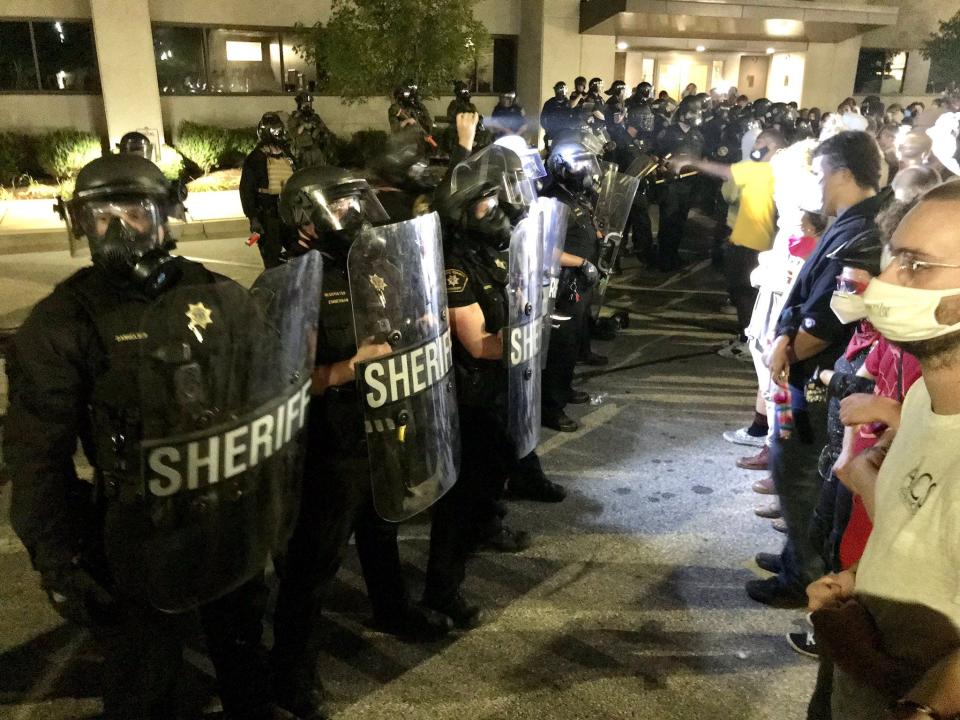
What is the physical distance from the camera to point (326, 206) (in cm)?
257

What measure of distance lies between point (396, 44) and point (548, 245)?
1181cm

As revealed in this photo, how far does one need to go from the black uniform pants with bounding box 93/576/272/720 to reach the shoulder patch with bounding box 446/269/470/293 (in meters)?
1.30

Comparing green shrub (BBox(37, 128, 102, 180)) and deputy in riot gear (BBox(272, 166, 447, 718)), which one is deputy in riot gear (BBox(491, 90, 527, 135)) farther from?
deputy in riot gear (BBox(272, 166, 447, 718))

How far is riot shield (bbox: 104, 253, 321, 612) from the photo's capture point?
1949 mm

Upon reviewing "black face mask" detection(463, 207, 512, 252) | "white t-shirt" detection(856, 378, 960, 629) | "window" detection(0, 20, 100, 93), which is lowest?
"white t-shirt" detection(856, 378, 960, 629)

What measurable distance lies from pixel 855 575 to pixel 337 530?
1647 millimetres

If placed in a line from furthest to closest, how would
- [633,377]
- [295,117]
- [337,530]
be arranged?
[295,117]
[633,377]
[337,530]

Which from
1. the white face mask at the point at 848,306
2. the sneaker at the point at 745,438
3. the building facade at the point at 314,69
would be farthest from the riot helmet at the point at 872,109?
the white face mask at the point at 848,306

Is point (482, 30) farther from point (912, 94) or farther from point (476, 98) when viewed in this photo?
point (912, 94)

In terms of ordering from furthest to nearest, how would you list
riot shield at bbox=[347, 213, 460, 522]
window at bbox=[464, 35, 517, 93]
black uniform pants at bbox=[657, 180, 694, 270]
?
window at bbox=[464, 35, 517, 93] → black uniform pants at bbox=[657, 180, 694, 270] → riot shield at bbox=[347, 213, 460, 522]

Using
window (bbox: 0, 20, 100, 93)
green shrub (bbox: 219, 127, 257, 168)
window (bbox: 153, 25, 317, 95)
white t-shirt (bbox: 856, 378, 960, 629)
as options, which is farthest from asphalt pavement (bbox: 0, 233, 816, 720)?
window (bbox: 153, 25, 317, 95)

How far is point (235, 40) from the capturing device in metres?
16.8

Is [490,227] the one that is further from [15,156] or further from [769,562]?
[15,156]

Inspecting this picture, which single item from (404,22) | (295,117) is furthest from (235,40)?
(295,117)
